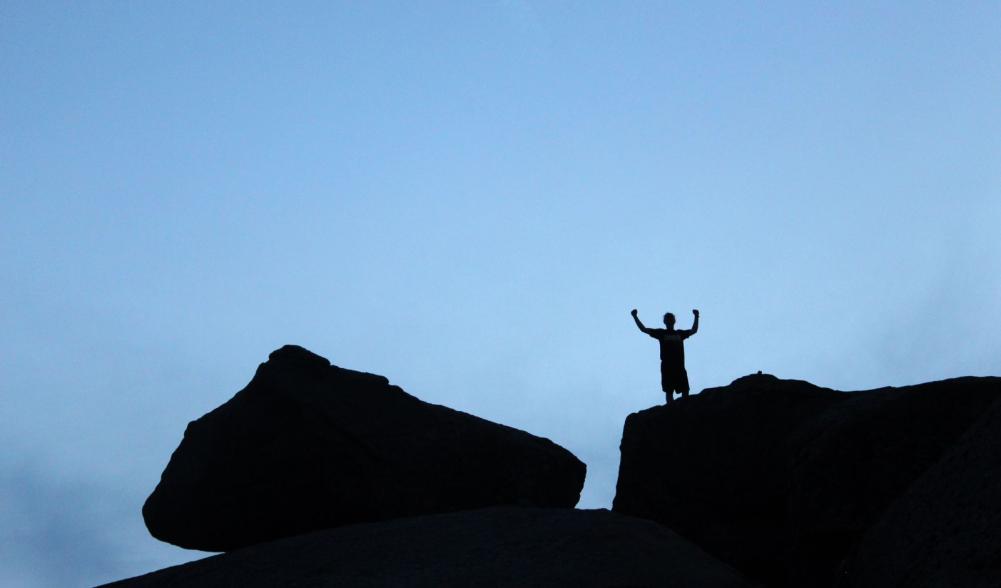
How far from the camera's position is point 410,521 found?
31.3 ft

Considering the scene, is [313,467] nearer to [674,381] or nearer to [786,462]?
[786,462]

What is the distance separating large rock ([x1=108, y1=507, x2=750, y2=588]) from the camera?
797 centimetres

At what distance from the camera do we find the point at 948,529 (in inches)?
255

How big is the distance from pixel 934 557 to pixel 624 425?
6.66 meters

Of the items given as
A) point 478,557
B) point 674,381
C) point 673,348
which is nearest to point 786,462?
point 478,557

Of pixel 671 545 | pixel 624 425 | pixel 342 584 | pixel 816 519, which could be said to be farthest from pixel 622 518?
pixel 624 425

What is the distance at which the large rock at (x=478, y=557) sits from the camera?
314 inches

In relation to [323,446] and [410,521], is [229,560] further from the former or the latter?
[323,446]

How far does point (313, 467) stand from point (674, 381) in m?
5.07

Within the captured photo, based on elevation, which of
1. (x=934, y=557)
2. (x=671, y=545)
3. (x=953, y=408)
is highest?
(x=953, y=408)

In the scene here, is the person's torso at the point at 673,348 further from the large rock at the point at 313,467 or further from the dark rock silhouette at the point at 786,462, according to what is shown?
the large rock at the point at 313,467

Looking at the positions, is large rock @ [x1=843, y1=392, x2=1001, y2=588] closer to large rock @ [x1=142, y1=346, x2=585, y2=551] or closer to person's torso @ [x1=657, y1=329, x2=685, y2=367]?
large rock @ [x1=142, y1=346, x2=585, y2=551]

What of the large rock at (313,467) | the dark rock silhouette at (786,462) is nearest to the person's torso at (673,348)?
the dark rock silhouette at (786,462)

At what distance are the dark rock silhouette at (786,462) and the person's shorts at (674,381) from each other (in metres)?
1.62
